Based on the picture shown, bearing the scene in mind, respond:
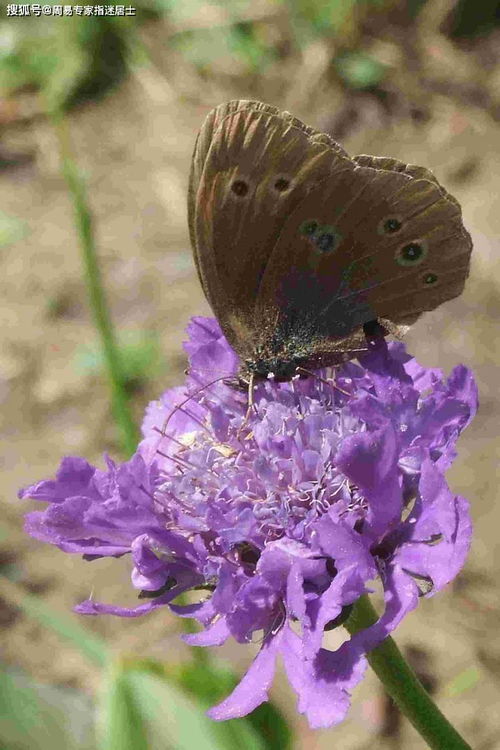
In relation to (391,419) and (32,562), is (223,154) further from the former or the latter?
(32,562)

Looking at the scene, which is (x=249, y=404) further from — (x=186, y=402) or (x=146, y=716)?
(x=146, y=716)

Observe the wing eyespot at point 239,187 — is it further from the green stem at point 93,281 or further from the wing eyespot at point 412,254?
the green stem at point 93,281

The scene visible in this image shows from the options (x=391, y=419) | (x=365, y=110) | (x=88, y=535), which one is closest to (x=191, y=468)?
(x=88, y=535)

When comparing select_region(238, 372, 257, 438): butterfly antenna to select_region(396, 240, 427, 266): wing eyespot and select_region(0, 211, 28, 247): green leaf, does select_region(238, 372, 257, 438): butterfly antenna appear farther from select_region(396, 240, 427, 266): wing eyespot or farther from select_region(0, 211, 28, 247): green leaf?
select_region(0, 211, 28, 247): green leaf

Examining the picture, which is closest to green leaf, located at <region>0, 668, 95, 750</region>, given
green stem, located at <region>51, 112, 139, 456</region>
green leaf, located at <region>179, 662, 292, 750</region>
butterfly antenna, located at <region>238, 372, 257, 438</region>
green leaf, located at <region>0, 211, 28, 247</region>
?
green leaf, located at <region>179, 662, 292, 750</region>

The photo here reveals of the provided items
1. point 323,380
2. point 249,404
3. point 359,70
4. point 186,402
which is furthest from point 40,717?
point 359,70
